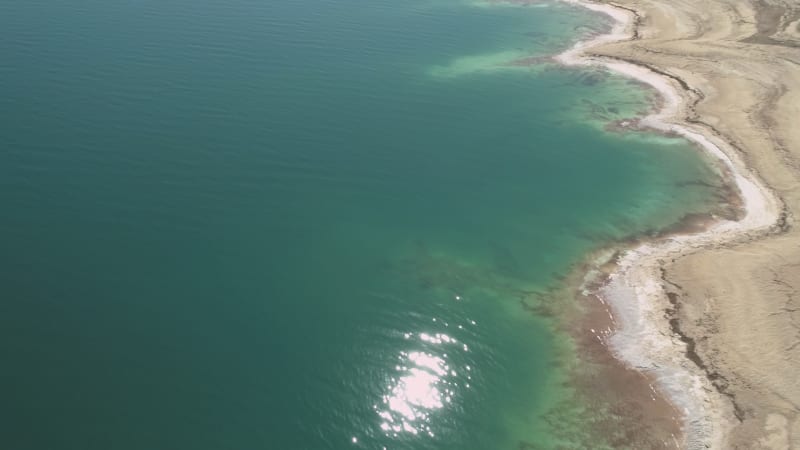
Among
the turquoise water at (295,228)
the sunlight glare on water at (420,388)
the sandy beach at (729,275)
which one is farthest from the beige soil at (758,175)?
the sunlight glare on water at (420,388)

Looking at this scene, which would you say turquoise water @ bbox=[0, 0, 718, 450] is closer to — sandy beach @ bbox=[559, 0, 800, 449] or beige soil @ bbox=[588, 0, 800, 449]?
sandy beach @ bbox=[559, 0, 800, 449]

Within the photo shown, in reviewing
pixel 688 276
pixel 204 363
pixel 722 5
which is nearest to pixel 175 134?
pixel 204 363

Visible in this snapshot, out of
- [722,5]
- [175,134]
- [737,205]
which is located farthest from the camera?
[722,5]

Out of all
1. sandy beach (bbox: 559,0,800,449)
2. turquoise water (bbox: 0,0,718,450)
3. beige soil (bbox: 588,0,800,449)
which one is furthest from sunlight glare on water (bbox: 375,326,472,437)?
beige soil (bbox: 588,0,800,449)

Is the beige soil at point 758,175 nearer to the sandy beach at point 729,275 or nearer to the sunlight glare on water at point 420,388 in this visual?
the sandy beach at point 729,275

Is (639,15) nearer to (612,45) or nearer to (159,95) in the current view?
(612,45)
